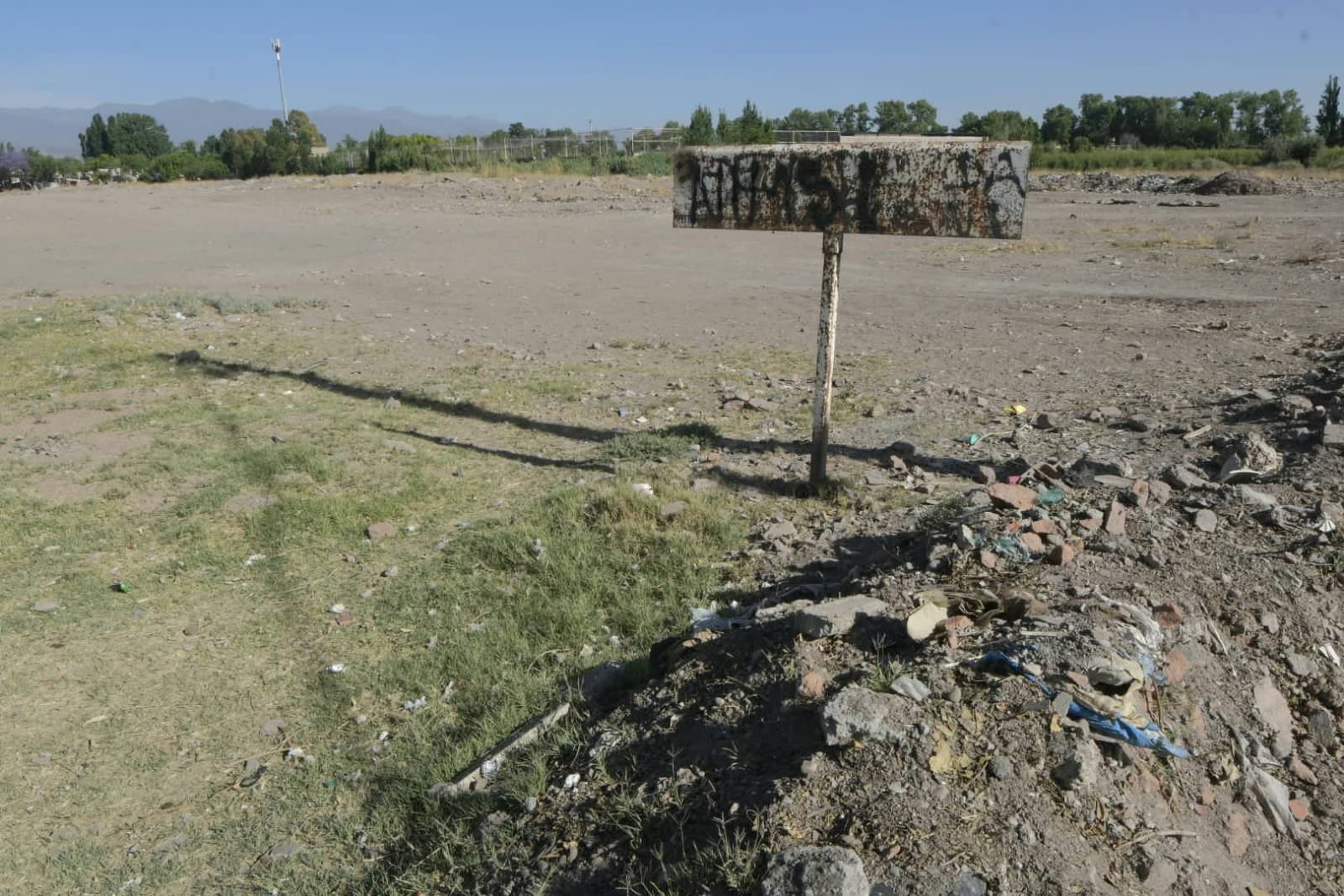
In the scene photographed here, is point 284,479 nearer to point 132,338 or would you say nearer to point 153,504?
point 153,504

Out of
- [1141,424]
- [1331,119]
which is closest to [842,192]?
[1141,424]

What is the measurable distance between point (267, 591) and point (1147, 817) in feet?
13.5

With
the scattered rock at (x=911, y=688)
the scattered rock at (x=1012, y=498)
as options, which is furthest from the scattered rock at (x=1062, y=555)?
the scattered rock at (x=911, y=688)

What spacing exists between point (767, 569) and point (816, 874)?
2661mm

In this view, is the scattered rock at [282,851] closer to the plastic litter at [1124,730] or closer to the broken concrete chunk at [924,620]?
the broken concrete chunk at [924,620]

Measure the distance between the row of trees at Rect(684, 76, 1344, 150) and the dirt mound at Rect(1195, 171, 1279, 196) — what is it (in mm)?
15519

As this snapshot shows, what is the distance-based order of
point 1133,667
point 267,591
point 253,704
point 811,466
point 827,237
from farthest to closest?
1. point 811,466
2. point 827,237
3. point 267,591
4. point 253,704
5. point 1133,667

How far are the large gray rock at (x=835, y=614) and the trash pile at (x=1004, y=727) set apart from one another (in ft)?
0.04

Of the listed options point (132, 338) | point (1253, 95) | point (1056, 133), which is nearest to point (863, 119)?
point (1056, 133)

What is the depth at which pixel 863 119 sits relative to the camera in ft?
218

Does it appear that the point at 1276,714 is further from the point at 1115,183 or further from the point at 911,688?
the point at 1115,183

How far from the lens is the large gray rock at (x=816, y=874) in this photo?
2221mm

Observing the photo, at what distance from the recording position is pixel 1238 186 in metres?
28.5

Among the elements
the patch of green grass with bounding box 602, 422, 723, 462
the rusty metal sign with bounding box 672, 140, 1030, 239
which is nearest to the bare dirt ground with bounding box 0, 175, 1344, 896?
the patch of green grass with bounding box 602, 422, 723, 462
